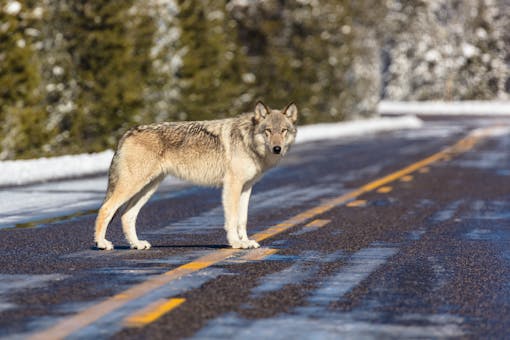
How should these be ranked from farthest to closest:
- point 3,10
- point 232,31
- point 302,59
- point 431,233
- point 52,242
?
1. point 302,59
2. point 232,31
3. point 3,10
4. point 431,233
5. point 52,242

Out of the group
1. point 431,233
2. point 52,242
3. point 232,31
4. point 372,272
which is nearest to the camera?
point 372,272

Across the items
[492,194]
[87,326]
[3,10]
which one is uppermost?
[3,10]

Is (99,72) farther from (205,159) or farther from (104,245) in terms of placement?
(104,245)

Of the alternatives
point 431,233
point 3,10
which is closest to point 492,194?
point 431,233

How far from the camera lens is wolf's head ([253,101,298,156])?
35.9 ft

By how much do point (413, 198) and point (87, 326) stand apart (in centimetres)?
1092

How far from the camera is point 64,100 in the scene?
28516 mm

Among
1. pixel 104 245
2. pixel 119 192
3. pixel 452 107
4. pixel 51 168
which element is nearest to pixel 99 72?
pixel 51 168

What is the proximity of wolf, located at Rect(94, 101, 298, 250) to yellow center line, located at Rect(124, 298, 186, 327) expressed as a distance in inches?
124

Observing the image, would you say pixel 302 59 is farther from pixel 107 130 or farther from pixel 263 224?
pixel 263 224

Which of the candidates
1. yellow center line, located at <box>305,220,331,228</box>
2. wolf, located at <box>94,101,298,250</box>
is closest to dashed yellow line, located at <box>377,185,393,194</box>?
yellow center line, located at <box>305,220,331,228</box>

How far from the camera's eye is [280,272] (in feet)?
31.1

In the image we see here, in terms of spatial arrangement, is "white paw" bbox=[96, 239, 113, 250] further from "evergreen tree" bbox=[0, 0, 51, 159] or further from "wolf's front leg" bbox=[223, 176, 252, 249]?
"evergreen tree" bbox=[0, 0, 51, 159]

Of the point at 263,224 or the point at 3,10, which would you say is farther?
the point at 3,10
